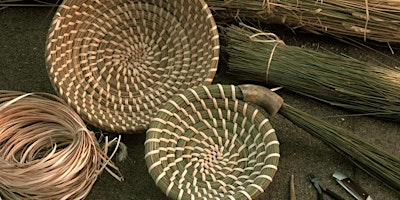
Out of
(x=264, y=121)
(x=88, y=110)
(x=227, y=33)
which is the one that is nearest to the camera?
(x=264, y=121)

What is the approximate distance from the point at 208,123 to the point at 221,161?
13 cm

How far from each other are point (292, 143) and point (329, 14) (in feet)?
1.60

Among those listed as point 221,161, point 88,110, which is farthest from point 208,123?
point 88,110

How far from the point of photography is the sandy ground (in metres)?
1.99

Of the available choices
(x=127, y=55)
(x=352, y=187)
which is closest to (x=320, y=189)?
(x=352, y=187)

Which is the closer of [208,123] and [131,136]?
[208,123]

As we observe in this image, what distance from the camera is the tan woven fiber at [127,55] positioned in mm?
2066

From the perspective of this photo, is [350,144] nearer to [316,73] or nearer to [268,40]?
[316,73]

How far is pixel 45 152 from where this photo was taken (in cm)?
205

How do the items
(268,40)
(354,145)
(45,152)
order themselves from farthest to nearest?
(268,40) → (45,152) → (354,145)

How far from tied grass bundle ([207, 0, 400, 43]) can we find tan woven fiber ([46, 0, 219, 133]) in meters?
0.20

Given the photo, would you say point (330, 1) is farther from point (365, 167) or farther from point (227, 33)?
point (365, 167)

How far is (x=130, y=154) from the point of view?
2107 mm

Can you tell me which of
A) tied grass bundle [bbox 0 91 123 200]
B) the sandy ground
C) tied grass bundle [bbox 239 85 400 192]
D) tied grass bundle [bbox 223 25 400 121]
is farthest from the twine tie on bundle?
tied grass bundle [bbox 0 91 123 200]
